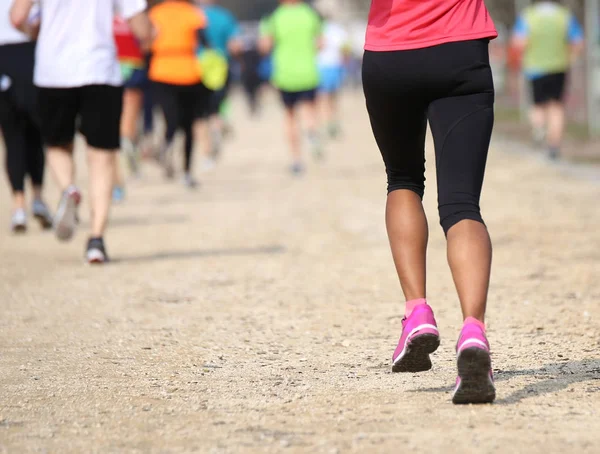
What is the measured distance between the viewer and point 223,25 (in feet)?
52.6

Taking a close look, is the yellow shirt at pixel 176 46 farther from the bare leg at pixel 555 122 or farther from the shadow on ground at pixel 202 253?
the shadow on ground at pixel 202 253

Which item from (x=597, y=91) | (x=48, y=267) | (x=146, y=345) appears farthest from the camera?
(x=597, y=91)

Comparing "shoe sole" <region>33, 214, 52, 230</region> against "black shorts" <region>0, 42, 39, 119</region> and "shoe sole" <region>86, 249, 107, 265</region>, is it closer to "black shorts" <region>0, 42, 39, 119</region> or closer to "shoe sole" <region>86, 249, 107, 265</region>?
"black shorts" <region>0, 42, 39, 119</region>

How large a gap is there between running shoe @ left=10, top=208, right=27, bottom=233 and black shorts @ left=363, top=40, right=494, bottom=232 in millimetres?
6285

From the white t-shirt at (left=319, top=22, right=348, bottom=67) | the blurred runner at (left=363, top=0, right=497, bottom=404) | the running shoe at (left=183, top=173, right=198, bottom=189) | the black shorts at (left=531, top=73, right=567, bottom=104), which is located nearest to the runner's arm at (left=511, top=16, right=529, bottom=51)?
the black shorts at (left=531, top=73, right=567, bottom=104)

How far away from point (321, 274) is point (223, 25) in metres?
8.62

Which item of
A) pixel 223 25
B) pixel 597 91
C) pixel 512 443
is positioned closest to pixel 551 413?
pixel 512 443

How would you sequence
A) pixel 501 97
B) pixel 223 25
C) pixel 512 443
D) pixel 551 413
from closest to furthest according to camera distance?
pixel 512 443 < pixel 551 413 < pixel 223 25 < pixel 501 97

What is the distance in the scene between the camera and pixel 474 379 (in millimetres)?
4164

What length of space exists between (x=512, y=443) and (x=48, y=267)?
205 inches

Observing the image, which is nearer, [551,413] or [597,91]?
[551,413]

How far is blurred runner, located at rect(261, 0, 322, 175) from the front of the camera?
16.4 m

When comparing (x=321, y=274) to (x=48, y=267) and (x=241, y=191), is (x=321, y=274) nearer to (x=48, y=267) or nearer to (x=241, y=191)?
(x=48, y=267)

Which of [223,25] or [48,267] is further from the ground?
[223,25]
